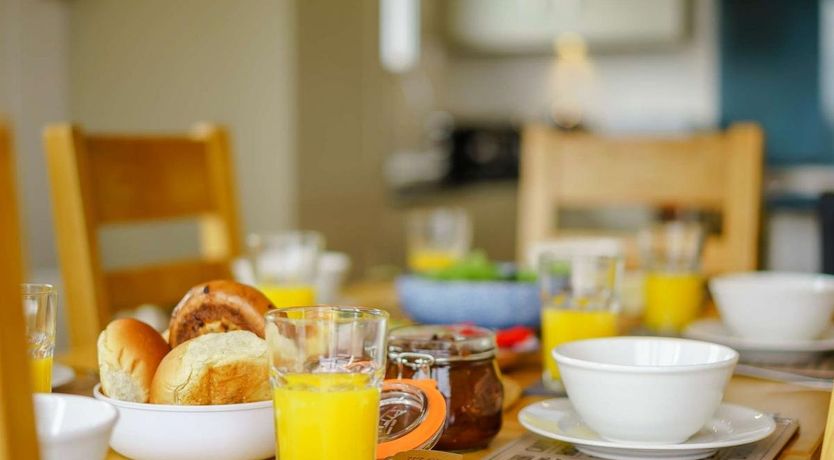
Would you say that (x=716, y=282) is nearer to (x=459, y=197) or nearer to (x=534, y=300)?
(x=534, y=300)

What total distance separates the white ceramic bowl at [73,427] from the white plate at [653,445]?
1.19 feet

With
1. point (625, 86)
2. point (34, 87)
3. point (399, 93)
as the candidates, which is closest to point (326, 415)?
point (34, 87)

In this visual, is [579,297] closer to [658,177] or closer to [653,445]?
[653,445]

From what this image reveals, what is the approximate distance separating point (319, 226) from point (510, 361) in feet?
6.25

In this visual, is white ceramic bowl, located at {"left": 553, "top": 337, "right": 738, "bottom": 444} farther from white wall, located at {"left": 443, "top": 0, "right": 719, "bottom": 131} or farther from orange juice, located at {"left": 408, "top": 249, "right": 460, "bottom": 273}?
white wall, located at {"left": 443, "top": 0, "right": 719, "bottom": 131}

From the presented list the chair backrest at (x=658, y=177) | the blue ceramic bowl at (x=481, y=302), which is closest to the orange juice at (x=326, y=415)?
the blue ceramic bowl at (x=481, y=302)

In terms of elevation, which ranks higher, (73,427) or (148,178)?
(148,178)

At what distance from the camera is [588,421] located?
81cm

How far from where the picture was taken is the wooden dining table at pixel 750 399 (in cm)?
84

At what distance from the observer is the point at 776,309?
1232 millimetres

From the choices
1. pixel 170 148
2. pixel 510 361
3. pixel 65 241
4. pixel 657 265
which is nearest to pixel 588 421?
pixel 510 361

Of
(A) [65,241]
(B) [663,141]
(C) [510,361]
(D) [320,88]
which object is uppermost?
(D) [320,88]

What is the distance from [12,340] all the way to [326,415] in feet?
0.78

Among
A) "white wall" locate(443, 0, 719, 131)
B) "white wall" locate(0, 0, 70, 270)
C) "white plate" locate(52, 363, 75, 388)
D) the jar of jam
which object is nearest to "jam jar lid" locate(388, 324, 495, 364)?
the jar of jam
